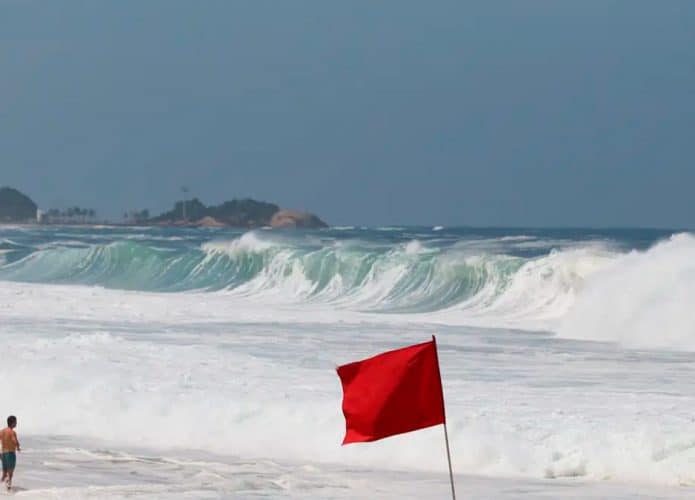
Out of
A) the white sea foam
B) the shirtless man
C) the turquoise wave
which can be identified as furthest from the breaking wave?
the shirtless man

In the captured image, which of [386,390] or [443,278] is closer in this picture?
[386,390]

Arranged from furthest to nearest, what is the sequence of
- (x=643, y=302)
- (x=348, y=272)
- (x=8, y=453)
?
(x=348, y=272), (x=643, y=302), (x=8, y=453)

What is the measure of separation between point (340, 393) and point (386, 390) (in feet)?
29.3

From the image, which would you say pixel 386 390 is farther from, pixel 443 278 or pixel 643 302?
pixel 443 278

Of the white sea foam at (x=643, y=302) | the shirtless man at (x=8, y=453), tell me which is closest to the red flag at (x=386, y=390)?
the shirtless man at (x=8, y=453)

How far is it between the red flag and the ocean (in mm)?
3610

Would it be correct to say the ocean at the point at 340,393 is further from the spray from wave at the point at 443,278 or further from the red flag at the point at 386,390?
the red flag at the point at 386,390

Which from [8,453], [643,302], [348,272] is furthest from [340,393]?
[348,272]

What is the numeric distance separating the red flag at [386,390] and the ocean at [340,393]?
11.8ft

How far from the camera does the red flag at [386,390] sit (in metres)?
9.38

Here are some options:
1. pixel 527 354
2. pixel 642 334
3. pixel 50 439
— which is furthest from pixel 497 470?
pixel 642 334

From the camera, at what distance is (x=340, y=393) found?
60.1 feet

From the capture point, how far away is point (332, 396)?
18188 millimetres

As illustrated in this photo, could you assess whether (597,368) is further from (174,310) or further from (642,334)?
(174,310)
